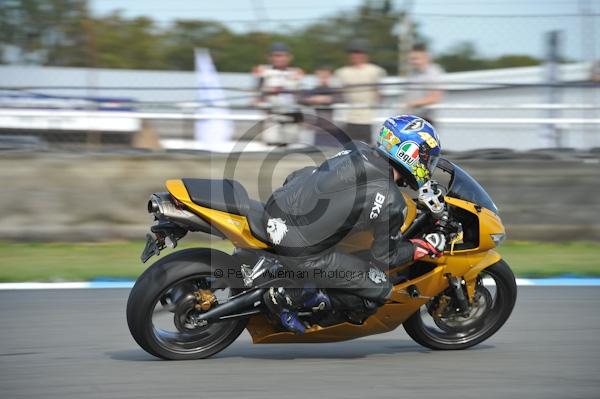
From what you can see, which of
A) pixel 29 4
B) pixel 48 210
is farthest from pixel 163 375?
pixel 29 4

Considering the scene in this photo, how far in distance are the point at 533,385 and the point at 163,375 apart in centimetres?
206

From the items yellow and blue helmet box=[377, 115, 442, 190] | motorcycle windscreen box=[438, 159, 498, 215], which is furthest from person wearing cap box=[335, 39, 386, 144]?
yellow and blue helmet box=[377, 115, 442, 190]

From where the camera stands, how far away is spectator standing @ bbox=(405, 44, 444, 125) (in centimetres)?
917

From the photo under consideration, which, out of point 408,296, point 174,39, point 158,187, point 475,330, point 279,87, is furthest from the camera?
point 174,39

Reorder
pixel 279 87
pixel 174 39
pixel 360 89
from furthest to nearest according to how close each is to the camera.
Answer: pixel 174 39 → pixel 279 87 → pixel 360 89

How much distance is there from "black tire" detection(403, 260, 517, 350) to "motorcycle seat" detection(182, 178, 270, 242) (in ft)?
3.92

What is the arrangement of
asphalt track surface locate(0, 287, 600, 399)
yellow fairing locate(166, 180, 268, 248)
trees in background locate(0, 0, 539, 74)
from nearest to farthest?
asphalt track surface locate(0, 287, 600, 399) → yellow fairing locate(166, 180, 268, 248) → trees in background locate(0, 0, 539, 74)

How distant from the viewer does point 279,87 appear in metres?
9.74

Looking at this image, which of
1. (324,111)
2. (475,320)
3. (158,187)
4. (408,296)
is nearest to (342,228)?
(408,296)

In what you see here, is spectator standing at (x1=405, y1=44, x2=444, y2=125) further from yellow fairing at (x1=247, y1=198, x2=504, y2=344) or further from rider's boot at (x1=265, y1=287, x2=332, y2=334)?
rider's boot at (x1=265, y1=287, x2=332, y2=334)

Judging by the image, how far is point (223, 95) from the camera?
32.9ft

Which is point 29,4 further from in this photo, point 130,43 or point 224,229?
point 224,229

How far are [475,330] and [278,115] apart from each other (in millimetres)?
4158

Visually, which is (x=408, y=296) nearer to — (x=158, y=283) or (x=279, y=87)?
(x=158, y=283)
